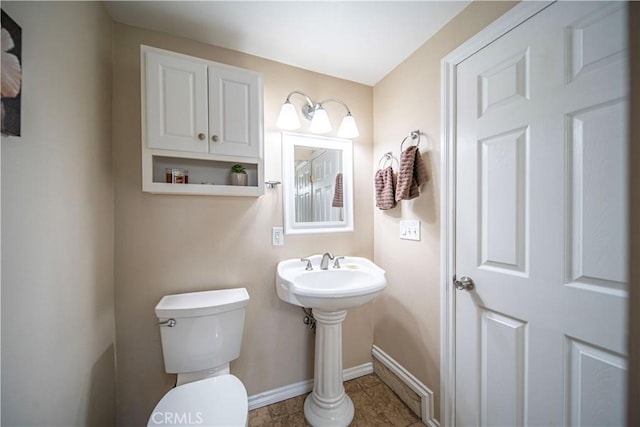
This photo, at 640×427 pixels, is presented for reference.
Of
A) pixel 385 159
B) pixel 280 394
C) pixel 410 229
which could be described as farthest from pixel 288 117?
pixel 280 394

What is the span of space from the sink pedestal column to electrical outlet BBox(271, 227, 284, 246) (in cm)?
47

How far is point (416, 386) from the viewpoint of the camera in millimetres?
1424

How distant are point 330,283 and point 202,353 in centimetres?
76

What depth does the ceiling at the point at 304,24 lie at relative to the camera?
3.73ft

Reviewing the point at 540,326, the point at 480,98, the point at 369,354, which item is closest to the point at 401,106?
the point at 480,98

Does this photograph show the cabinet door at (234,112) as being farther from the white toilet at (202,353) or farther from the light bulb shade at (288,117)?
the white toilet at (202,353)

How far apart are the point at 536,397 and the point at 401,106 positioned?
156cm

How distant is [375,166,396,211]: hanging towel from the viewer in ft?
4.98

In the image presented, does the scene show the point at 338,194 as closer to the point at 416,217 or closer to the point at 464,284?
the point at 416,217

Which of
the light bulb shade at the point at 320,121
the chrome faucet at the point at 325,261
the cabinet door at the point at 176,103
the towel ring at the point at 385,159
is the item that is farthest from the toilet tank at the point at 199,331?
the towel ring at the point at 385,159

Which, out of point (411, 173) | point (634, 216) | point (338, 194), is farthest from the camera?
point (338, 194)

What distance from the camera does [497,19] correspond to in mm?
1008

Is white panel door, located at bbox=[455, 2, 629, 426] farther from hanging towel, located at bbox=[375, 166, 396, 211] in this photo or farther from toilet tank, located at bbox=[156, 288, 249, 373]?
toilet tank, located at bbox=[156, 288, 249, 373]

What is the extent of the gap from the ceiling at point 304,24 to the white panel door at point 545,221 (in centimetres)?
38
